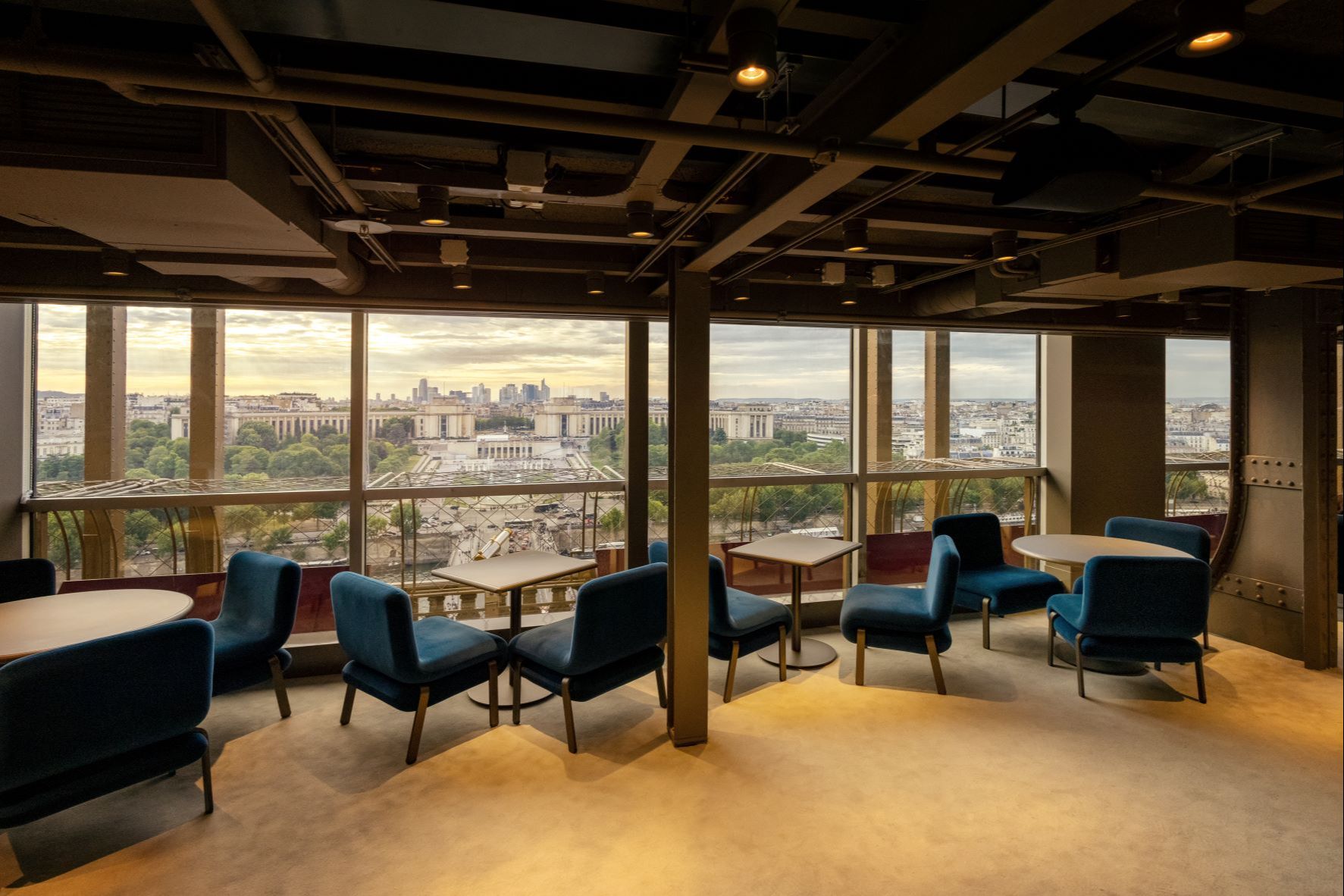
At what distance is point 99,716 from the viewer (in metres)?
2.58

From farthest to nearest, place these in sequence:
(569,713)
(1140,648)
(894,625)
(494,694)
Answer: (894,625)
(1140,648)
(494,694)
(569,713)

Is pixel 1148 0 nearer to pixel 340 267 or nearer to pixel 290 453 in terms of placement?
pixel 340 267

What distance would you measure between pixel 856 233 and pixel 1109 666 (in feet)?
11.8

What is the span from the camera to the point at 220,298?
12.6 feet

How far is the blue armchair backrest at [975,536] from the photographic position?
5262 millimetres

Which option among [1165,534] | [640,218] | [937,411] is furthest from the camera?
[937,411]

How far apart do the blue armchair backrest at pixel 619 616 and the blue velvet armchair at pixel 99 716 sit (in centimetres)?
159

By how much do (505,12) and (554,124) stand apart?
1.03 ft

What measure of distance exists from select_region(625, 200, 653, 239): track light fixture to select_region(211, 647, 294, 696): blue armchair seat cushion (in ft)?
9.89

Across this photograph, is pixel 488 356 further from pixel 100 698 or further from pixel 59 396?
pixel 100 698

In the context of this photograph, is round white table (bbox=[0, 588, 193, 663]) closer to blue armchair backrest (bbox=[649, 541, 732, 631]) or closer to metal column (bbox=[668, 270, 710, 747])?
metal column (bbox=[668, 270, 710, 747])

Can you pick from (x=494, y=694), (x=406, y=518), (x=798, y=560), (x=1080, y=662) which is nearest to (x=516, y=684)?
(x=494, y=694)

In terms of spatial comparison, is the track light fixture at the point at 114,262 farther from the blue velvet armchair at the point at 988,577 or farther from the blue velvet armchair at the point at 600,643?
the blue velvet armchair at the point at 988,577

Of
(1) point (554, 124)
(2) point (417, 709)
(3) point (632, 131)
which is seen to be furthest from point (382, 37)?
(2) point (417, 709)
